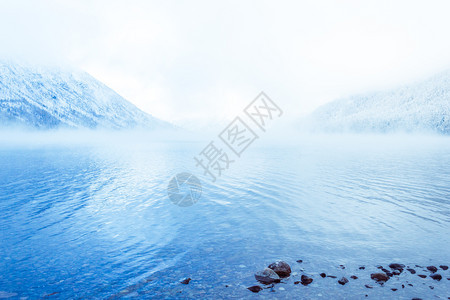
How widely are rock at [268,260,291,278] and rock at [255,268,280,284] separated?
24 cm

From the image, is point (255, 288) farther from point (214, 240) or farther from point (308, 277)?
point (214, 240)

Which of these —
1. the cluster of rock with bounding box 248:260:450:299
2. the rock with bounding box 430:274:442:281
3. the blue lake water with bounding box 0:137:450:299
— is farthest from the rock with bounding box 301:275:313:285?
the rock with bounding box 430:274:442:281

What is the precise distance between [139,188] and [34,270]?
22281 mm

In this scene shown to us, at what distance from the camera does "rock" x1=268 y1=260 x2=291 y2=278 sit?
13.2 m

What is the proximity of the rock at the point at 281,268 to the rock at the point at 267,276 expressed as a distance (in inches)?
9.4

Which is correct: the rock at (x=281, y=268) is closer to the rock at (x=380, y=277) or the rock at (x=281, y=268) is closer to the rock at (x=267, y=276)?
the rock at (x=267, y=276)

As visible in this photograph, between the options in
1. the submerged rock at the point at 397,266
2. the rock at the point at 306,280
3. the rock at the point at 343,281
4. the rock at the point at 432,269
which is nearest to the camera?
the rock at the point at 343,281

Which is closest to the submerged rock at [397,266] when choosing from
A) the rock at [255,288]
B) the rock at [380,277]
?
the rock at [380,277]

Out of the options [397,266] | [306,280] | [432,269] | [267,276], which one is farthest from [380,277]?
[267,276]

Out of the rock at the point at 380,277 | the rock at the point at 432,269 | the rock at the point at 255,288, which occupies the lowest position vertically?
the rock at the point at 432,269

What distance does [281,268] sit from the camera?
13383 millimetres

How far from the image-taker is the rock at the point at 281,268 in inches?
520

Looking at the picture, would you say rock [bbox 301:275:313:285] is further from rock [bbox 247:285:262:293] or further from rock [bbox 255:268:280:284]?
rock [bbox 247:285:262:293]

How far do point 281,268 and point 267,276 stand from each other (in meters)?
0.86
